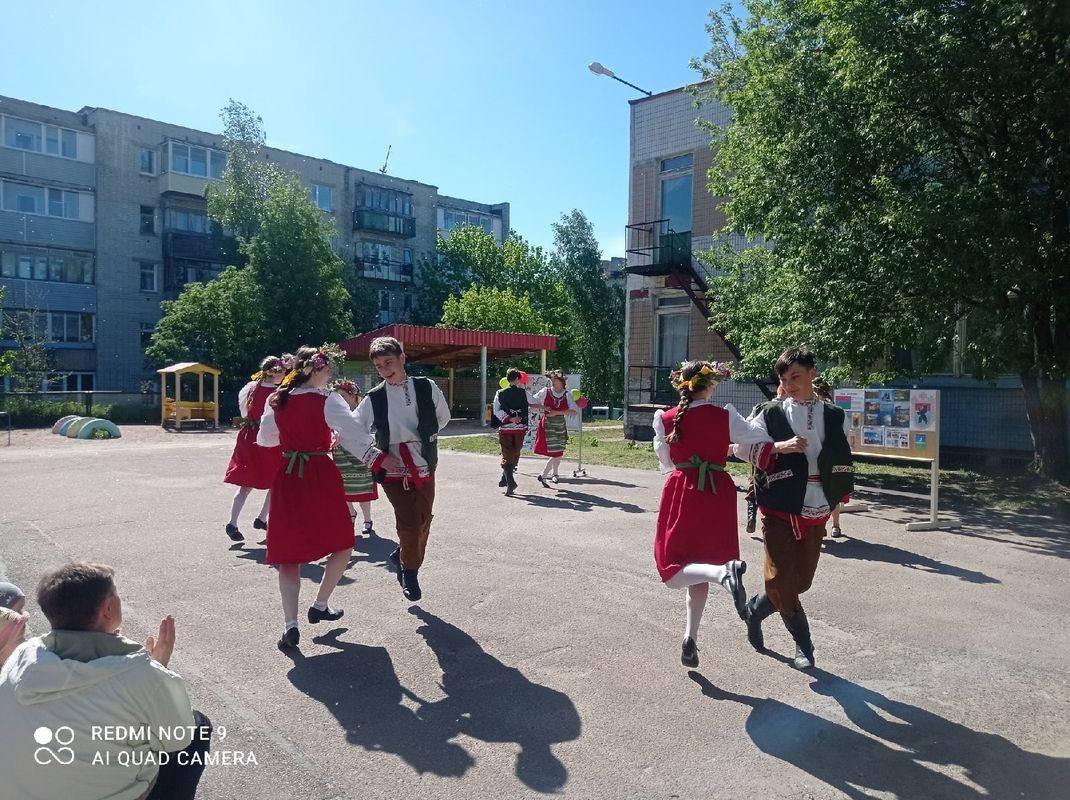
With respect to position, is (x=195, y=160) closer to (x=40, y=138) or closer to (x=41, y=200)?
(x=40, y=138)

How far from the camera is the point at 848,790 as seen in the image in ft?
10.7

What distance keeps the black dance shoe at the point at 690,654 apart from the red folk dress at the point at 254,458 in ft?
16.3

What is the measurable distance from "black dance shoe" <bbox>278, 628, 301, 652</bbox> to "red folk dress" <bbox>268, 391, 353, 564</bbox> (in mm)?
442

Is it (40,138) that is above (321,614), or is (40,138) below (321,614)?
above

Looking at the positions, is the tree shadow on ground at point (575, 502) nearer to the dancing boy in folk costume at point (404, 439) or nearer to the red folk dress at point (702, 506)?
the dancing boy in folk costume at point (404, 439)

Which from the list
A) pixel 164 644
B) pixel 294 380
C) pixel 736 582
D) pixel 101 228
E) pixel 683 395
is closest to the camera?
pixel 164 644

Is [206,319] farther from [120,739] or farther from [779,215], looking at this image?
[120,739]

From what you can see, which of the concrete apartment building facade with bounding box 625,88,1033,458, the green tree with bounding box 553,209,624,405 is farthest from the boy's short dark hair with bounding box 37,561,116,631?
the green tree with bounding box 553,209,624,405

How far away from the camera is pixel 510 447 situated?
1181 centimetres

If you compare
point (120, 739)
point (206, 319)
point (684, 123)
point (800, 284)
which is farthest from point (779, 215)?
point (206, 319)

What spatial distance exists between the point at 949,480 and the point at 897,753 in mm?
11239

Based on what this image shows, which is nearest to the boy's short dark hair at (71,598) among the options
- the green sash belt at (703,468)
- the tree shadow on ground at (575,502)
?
the green sash belt at (703,468)

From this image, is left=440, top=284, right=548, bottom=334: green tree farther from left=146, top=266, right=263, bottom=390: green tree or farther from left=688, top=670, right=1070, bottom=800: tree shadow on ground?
left=688, top=670, right=1070, bottom=800: tree shadow on ground

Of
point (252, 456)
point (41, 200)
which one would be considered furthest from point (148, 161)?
point (252, 456)
